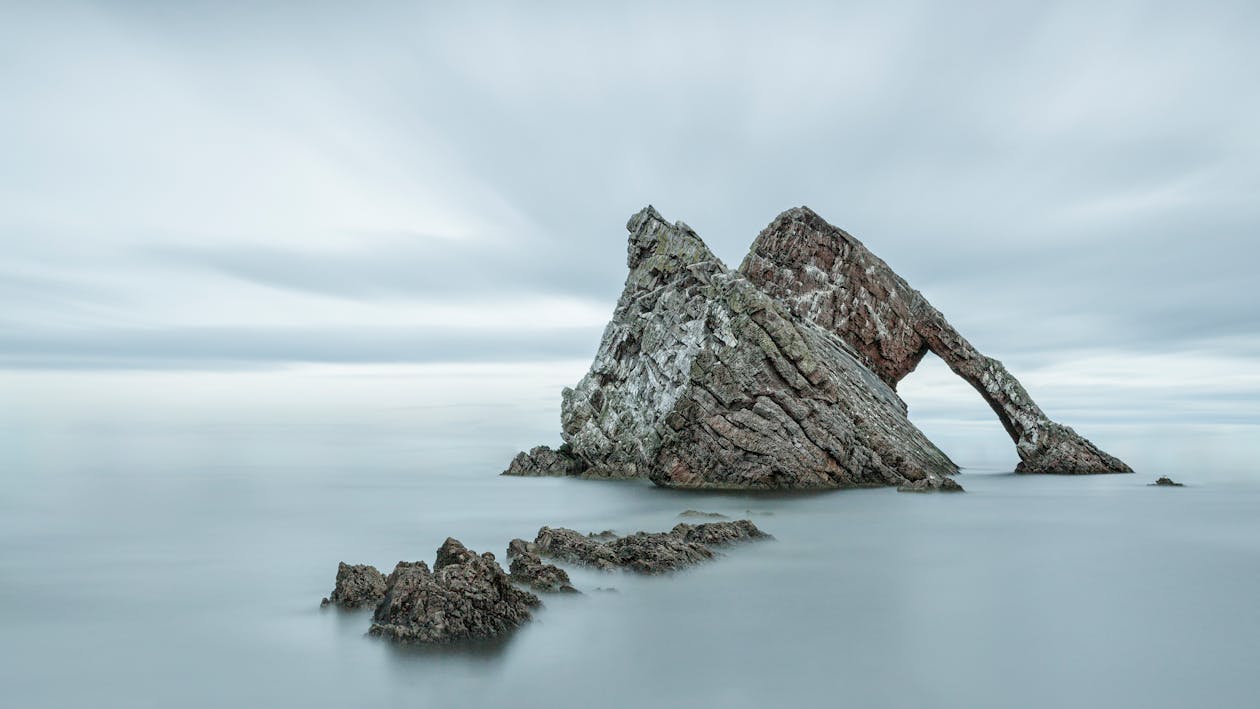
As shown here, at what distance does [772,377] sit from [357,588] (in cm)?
2242

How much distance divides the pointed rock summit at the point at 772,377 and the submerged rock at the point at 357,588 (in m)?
21.3

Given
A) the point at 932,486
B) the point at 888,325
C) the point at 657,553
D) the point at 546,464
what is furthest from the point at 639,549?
the point at 888,325

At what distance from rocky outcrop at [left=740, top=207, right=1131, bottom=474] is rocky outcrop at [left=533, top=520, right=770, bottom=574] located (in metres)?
24.3

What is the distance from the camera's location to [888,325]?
137ft

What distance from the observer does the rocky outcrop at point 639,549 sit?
1705 cm

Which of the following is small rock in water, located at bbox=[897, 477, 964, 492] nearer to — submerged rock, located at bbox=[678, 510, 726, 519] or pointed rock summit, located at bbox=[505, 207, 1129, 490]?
pointed rock summit, located at bbox=[505, 207, 1129, 490]

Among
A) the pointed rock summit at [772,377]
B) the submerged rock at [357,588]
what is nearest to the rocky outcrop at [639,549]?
the submerged rock at [357,588]

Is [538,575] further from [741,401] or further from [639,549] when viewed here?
[741,401]

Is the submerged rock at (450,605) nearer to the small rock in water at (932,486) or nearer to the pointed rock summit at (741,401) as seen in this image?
the pointed rock summit at (741,401)

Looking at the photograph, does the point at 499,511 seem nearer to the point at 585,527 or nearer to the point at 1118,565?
the point at 585,527

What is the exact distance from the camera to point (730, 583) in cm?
1630

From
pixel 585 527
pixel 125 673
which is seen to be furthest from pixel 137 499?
pixel 125 673

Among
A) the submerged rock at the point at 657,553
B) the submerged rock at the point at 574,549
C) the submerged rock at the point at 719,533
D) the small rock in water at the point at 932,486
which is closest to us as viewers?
the submerged rock at the point at 657,553

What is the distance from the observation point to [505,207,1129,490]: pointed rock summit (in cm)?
3341
